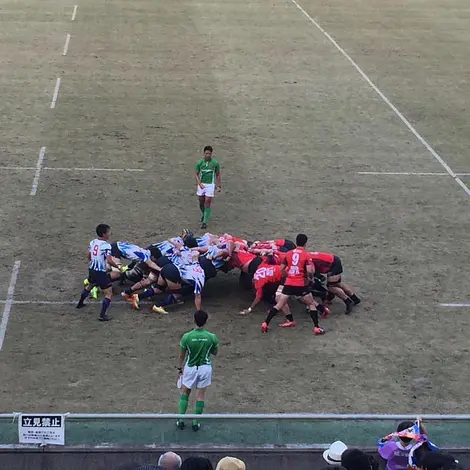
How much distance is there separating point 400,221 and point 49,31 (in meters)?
22.9

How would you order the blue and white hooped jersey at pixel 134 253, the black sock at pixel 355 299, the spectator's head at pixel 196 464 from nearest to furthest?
the spectator's head at pixel 196 464, the black sock at pixel 355 299, the blue and white hooped jersey at pixel 134 253

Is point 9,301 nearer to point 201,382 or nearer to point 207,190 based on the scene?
point 207,190

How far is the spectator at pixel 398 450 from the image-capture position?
32.6ft

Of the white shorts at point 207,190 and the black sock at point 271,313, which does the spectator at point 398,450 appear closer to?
the black sock at point 271,313

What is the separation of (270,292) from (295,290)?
0.95 meters

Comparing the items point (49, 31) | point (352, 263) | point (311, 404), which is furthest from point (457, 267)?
point (49, 31)

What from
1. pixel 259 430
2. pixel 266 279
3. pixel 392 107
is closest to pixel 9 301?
pixel 266 279

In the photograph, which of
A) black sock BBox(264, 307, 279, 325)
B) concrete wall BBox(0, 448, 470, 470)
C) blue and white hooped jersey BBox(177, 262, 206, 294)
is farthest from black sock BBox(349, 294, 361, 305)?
concrete wall BBox(0, 448, 470, 470)

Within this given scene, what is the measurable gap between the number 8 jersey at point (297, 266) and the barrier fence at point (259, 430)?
5.37m

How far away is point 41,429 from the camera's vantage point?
10.5m

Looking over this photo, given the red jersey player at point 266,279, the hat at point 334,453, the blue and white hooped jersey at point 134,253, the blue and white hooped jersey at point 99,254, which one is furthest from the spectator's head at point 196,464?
the blue and white hooped jersey at point 134,253

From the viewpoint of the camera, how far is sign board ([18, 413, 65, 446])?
10.4 meters

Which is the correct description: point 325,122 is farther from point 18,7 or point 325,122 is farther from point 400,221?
point 18,7

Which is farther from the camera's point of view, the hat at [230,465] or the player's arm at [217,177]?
the player's arm at [217,177]
